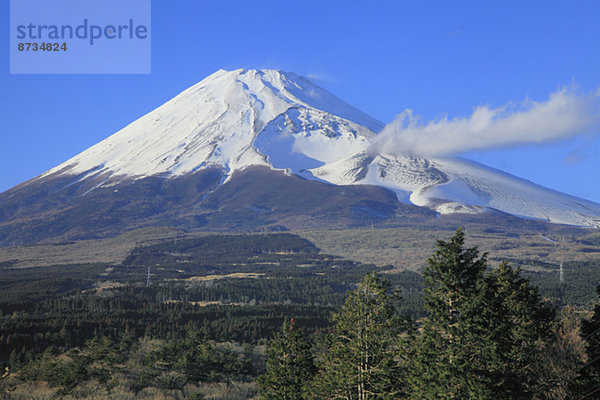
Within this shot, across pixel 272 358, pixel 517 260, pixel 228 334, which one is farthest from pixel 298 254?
pixel 272 358

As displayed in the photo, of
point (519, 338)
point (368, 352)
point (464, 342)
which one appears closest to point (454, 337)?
point (464, 342)

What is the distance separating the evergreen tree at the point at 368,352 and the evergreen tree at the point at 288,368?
3.66 meters

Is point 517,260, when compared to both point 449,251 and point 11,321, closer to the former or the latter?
point 11,321

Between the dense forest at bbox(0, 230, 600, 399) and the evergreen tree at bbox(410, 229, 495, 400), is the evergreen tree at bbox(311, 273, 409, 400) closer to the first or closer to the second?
the dense forest at bbox(0, 230, 600, 399)

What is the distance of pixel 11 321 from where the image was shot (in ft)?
232

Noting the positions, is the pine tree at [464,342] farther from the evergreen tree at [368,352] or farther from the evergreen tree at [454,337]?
the evergreen tree at [368,352]

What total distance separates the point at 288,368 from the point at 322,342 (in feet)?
52.7

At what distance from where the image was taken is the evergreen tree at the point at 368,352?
27.9 meters

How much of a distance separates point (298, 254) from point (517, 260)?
208 ft

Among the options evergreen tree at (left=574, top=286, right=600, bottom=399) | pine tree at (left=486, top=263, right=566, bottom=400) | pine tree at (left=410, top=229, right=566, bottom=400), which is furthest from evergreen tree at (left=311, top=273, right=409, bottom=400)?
evergreen tree at (left=574, top=286, right=600, bottom=399)

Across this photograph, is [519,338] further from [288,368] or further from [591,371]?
[288,368]

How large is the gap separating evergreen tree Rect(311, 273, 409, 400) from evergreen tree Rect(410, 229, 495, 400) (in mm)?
2150

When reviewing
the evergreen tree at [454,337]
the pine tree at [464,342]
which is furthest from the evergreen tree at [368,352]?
the evergreen tree at [454,337]

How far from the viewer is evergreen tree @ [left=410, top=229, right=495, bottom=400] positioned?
77.6 ft
